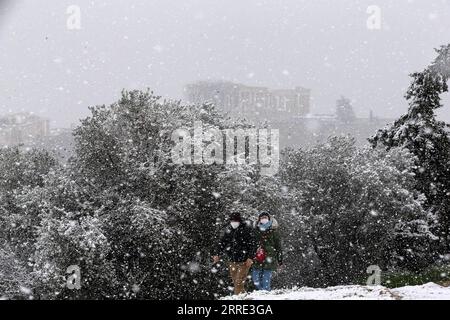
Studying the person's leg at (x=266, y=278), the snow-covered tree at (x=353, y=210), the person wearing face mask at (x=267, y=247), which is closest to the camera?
the person wearing face mask at (x=267, y=247)

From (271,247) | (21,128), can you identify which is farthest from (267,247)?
(21,128)

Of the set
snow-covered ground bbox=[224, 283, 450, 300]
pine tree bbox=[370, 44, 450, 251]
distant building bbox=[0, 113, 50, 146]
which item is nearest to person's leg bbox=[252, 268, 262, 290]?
snow-covered ground bbox=[224, 283, 450, 300]

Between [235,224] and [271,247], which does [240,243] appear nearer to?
[235,224]

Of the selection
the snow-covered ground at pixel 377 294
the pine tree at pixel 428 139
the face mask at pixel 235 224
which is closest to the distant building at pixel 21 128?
the pine tree at pixel 428 139

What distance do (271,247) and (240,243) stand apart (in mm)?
715

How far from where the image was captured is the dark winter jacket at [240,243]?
37.0ft

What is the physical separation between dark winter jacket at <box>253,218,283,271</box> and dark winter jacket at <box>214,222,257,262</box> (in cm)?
27

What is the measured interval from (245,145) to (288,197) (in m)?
3.77

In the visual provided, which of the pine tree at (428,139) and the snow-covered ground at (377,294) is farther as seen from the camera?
the pine tree at (428,139)

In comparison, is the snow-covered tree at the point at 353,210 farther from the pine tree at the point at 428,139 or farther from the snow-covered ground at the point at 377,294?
the snow-covered ground at the point at 377,294

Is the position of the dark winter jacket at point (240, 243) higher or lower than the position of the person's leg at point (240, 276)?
higher

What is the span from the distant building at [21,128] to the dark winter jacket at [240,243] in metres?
91.3
